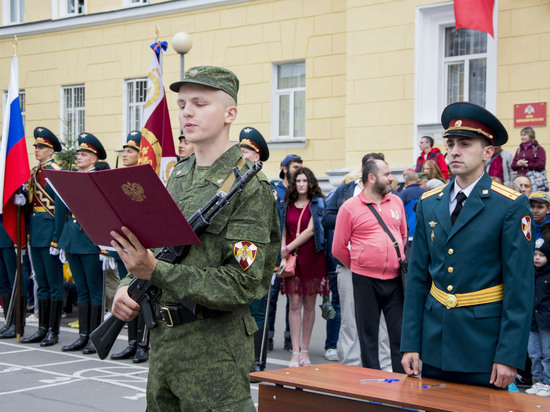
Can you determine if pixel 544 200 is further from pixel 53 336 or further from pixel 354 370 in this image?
pixel 53 336

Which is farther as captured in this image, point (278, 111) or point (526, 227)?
point (278, 111)

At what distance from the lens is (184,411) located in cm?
302

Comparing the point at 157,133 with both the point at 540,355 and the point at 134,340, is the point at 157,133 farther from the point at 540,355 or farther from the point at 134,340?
the point at 540,355

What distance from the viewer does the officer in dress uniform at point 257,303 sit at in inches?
297

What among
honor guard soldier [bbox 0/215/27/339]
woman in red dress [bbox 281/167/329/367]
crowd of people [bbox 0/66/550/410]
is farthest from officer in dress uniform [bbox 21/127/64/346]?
crowd of people [bbox 0/66/550/410]

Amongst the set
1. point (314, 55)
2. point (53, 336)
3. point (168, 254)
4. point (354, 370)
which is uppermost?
point (314, 55)

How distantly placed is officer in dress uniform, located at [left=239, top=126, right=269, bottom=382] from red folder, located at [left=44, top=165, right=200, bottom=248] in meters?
4.65

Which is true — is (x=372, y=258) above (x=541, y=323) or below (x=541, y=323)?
above

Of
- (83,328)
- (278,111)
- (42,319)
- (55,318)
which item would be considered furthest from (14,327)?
(278,111)

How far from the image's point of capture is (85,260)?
8609 mm

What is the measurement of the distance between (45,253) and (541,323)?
5.70 metres

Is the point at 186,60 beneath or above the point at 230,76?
above

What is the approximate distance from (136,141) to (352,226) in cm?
340

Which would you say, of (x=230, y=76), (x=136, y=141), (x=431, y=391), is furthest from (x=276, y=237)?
(x=136, y=141)
